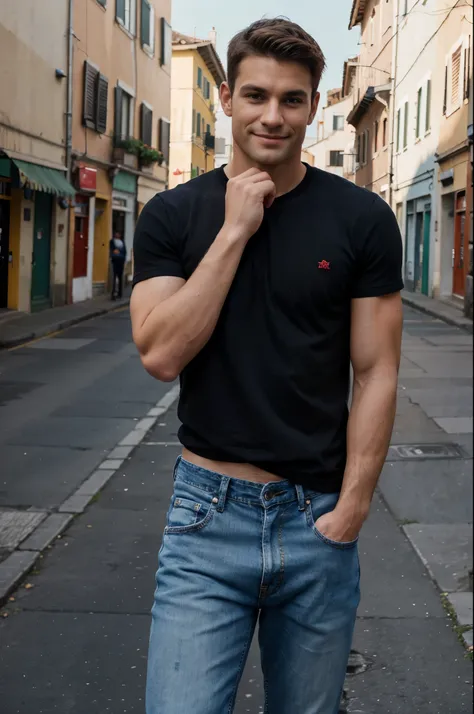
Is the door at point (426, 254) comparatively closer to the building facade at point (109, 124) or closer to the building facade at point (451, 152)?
the building facade at point (451, 152)

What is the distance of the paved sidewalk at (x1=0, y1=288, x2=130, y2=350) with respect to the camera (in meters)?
16.0

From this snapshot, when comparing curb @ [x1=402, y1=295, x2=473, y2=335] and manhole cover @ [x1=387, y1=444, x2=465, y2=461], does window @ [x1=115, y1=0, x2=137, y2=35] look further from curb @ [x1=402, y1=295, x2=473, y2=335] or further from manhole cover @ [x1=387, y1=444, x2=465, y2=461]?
manhole cover @ [x1=387, y1=444, x2=465, y2=461]

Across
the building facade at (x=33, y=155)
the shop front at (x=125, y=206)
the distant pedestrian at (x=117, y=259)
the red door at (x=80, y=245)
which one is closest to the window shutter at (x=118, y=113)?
the shop front at (x=125, y=206)

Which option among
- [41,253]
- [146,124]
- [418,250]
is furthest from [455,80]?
[146,124]

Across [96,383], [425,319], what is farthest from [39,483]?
[425,319]

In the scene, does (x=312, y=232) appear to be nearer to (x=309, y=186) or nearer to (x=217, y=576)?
(x=309, y=186)

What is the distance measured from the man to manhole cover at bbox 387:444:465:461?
541 cm

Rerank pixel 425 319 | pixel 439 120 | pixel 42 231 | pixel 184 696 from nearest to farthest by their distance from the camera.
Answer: pixel 184 696 → pixel 425 319 → pixel 42 231 → pixel 439 120

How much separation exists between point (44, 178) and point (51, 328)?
3.49 metres

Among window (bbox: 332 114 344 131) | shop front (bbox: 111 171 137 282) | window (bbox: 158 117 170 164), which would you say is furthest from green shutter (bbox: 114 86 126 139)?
window (bbox: 332 114 344 131)

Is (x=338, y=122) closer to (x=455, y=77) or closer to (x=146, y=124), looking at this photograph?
(x=146, y=124)

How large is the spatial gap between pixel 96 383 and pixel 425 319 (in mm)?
10191

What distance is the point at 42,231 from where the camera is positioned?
21.9 metres

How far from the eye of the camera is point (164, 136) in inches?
1302
